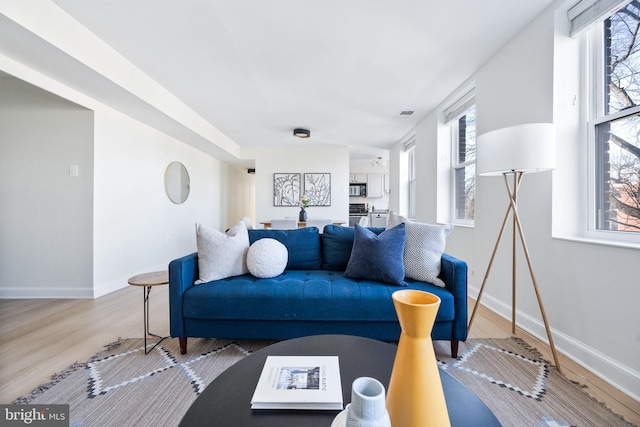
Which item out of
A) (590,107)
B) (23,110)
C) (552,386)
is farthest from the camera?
(23,110)

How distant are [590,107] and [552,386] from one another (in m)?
1.87

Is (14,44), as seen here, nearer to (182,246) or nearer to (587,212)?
(182,246)

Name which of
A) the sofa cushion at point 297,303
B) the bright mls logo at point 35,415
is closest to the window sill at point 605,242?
the sofa cushion at point 297,303

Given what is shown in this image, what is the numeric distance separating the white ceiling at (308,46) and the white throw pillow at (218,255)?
5.50 ft

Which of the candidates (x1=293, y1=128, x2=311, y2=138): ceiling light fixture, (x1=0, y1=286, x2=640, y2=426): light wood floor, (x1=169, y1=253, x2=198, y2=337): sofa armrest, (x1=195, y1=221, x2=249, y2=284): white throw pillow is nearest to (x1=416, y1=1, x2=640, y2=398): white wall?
(x1=0, y1=286, x2=640, y2=426): light wood floor

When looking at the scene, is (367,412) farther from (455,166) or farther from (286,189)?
(286,189)

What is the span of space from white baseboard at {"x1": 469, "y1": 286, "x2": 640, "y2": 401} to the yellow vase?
1766mm

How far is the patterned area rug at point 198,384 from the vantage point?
1301 millimetres

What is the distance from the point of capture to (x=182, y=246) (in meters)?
4.89

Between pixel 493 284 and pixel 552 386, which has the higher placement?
pixel 493 284

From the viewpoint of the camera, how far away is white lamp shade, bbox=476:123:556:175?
1.67 m

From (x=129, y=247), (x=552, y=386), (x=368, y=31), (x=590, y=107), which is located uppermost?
(x=368, y=31)

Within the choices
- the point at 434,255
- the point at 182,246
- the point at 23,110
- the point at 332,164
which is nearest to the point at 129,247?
the point at 182,246

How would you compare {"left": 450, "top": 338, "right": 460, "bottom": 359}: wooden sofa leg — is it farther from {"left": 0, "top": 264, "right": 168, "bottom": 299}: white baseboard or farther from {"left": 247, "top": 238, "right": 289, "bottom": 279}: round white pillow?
{"left": 0, "top": 264, "right": 168, "bottom": 299}: white baseboard
